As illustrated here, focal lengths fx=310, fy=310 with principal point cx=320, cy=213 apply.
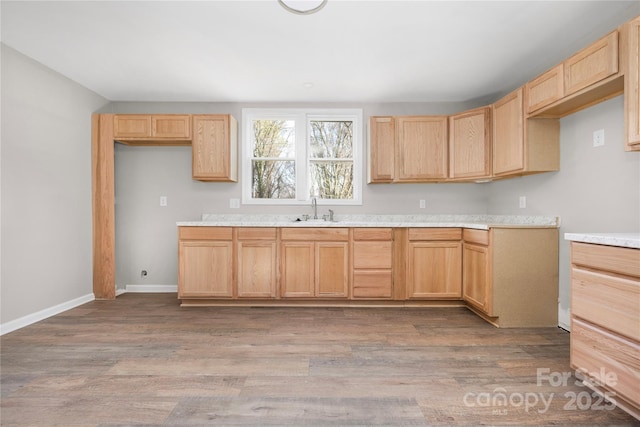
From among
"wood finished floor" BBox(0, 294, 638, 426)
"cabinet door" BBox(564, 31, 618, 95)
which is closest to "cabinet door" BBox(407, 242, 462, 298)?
"wood finished floor" BBox(0, 294, 638, 426)

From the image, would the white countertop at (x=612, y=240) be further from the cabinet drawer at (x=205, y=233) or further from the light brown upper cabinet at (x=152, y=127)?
the light brown upper cabinet at (x=152, y=127)

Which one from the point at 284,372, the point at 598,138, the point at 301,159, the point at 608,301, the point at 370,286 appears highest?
the point at 301,159

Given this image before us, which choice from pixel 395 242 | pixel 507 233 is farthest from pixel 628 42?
pixel 395 242

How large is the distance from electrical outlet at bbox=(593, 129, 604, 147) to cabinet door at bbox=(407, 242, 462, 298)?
4.73 feet

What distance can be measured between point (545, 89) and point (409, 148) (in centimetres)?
144

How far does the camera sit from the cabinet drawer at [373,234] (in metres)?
3.41

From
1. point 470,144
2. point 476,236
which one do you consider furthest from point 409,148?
point 476,236

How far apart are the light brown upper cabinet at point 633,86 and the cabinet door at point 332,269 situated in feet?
7.73

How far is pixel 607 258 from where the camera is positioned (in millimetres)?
1660

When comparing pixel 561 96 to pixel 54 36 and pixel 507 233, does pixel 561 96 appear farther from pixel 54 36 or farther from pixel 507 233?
pixel 54 36

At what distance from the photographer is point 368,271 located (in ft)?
11.2

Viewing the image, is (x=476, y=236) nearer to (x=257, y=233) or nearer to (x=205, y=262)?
(x=257, y=233)

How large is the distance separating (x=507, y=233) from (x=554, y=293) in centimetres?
67

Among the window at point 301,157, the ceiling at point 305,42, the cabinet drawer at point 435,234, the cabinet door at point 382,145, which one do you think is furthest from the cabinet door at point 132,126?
the cabinet drawer at point 435,234
